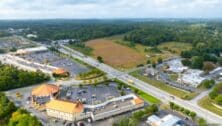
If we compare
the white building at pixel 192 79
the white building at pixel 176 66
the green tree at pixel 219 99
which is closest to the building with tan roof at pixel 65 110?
the green tree at pixel 219 99

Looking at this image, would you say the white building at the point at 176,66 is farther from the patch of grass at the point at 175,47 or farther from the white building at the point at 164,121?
the white building at the point at 164,121

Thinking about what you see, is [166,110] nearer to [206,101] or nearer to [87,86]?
[206,101]

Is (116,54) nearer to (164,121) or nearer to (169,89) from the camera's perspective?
(169,89)

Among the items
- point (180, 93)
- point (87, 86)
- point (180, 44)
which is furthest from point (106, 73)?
point (180, 44)

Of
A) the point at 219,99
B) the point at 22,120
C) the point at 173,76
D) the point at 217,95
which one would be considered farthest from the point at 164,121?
the point at 173,76

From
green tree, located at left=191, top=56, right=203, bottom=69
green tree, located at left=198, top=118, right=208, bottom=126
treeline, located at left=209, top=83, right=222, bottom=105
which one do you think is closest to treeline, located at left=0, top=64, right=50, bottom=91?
treeline, located at left=209, top=83, right=222, bottom=105

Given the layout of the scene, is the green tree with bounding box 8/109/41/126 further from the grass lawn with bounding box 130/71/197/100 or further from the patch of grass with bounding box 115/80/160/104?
the grass lawn with bounding box 130/71/197/100
